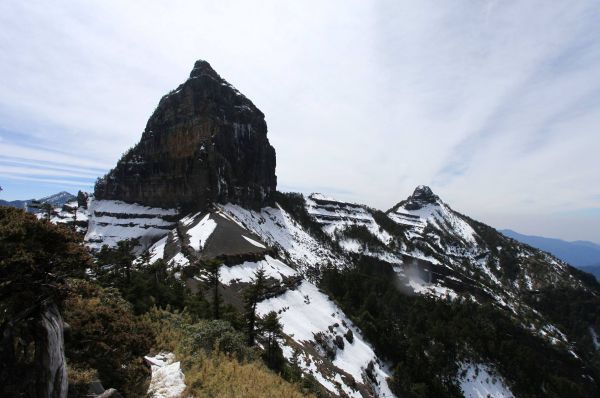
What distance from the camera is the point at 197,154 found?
122 metres

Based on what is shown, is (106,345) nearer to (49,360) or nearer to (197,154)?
(49,360)

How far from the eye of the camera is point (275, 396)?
593 inches

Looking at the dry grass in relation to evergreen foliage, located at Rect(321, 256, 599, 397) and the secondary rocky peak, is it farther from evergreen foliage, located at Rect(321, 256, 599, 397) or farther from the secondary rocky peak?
the secondary rocky peak

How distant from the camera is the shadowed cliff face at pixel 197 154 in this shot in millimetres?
121312

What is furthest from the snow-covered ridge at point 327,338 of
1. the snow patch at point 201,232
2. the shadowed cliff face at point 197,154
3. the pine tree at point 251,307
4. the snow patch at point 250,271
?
the shadowed cliff face at point 197,154

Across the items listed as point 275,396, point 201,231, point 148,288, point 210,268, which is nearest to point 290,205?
point 201,231

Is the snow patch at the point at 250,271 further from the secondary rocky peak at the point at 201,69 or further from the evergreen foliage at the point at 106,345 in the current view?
the secondary rocky peak at the point at 201,69

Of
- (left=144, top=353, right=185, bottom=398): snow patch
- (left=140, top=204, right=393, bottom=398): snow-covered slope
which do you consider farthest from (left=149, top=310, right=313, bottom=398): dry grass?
(left=140, top=204, right=393, bottom=398): snow-covered slope

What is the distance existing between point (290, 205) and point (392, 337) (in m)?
122

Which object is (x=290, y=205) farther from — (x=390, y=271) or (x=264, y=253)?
(x=264, y=253)

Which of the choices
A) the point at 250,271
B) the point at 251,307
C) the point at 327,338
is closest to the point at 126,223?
the point at 250,271

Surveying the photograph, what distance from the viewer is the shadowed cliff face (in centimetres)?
12131

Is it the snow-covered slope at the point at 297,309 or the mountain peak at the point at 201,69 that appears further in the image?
the mountain peak at the point at 201,69

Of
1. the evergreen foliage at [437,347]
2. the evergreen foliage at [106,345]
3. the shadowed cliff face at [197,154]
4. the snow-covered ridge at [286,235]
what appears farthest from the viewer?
the shadowed cliff face at [197,154]
